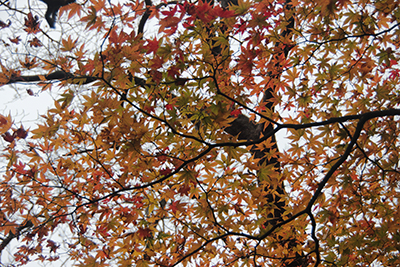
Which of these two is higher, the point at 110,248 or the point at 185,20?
the point at 185,20

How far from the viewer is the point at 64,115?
1564 mm

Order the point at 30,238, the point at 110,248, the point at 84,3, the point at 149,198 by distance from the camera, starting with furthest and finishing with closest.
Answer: the point at 110,248
the point at 30,238
the point at 149,198
the point at 84,3

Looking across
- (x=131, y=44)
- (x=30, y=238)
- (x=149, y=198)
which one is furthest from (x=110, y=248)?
(x=131, y=44)

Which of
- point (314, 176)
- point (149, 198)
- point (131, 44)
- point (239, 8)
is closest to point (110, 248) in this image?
point (149, 198)

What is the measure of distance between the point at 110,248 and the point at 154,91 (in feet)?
4.65

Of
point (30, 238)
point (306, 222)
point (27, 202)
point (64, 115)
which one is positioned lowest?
point (306, 222)

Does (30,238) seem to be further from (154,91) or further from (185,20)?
(185,20)

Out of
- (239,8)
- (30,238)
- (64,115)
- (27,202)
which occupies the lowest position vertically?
(30,238)

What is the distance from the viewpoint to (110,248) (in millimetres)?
2031

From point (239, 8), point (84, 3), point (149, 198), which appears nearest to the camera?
point (239, 8)

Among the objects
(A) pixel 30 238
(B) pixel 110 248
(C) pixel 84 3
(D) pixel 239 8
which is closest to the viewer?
(D) pixel 239 8

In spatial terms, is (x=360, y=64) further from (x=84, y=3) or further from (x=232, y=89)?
(x=84, y=3)

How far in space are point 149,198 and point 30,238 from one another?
3.31ft

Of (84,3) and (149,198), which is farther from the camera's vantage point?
(149,198)
